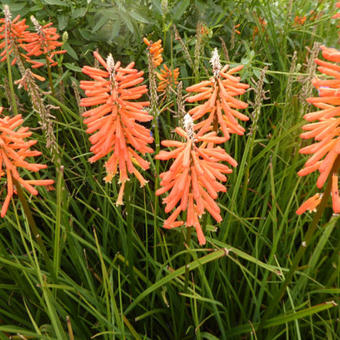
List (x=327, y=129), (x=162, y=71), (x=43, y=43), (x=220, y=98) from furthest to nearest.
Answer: (x=162, y=71), (x=43, y=43), (x=220, y=98), (x=327, y=129)

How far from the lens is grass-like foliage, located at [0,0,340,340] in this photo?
1572 millimetres

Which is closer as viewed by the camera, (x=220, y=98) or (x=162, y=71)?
(x=220, y=98)

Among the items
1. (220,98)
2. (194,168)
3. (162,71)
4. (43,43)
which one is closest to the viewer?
(194,168)

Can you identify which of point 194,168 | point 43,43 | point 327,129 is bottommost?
point 194,168

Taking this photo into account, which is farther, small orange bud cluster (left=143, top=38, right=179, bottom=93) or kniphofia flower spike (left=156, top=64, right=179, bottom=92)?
kniphofia flower spike (left=156, top=64, right=179, bottom=92)

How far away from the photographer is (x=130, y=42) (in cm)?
359

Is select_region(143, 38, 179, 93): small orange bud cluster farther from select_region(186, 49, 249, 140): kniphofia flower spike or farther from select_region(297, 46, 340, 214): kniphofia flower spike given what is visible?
select_region(297, 46, 340, 214): kniphofia flower spike

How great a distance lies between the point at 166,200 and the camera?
1.71 meters

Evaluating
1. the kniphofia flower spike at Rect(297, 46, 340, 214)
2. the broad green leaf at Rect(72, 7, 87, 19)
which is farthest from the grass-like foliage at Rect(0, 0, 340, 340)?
the broad green leaf at Rect(72, 7, 87, 19)

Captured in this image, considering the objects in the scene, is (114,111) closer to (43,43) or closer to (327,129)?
(327,129)

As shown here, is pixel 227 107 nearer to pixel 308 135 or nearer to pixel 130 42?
pixel 308 135

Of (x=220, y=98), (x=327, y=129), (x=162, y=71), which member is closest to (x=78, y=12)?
(x=162, y=71)

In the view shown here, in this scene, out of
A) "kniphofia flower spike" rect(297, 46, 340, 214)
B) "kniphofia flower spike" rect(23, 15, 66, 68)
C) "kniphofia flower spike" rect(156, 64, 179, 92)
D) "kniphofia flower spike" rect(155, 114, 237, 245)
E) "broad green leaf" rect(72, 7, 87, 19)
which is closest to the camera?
"kniphofia flower spike" rect(297, 46, 340, 214)

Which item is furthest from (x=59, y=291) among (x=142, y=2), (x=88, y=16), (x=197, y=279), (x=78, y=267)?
(x=142, y=2)
